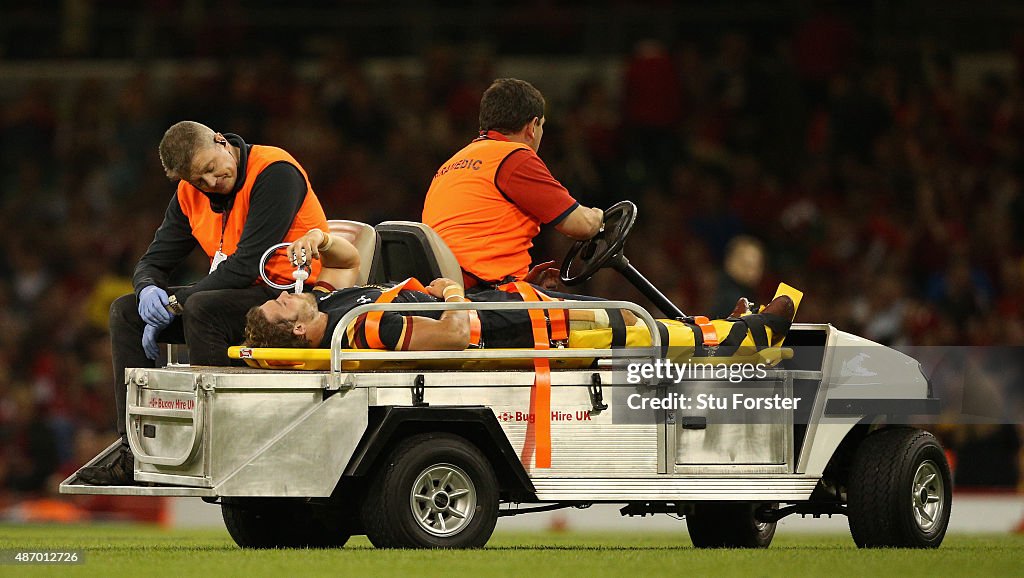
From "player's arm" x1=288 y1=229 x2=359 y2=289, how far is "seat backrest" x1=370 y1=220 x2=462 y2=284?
0.89 ft

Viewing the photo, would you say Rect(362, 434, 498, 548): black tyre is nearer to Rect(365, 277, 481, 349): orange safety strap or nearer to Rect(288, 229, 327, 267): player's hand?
Rect(365, 277, 481, 349): orange safety strap

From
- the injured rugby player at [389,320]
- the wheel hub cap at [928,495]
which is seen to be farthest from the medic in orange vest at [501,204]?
the wheel hub cap at [928,495]

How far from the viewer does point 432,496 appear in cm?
841

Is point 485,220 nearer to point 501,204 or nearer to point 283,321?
point 501,204

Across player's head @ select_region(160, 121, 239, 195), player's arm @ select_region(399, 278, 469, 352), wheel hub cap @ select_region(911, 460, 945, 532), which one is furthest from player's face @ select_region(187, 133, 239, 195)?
wheel hub cap @ select_region(911, 460, 945, 532)

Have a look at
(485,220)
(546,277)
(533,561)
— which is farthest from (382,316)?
(546,277)

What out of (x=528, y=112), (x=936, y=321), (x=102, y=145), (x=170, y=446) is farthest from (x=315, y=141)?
(x=170, y=446)

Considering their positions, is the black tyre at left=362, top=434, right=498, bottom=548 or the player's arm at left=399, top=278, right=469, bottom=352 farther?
the player's arm at left=399, top=278, right=469, bottom=352

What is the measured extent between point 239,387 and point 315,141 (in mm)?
10083

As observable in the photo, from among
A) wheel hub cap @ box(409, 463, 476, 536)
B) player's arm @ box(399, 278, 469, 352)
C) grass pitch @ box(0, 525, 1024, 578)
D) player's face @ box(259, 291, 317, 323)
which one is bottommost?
grass pitch @ box(0, 525, 1024, 578)

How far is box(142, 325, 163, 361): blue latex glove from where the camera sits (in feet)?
29.5

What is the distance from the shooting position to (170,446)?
8500 millimetres

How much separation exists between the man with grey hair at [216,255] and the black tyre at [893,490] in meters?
2.84

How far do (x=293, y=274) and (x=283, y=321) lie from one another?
41 cm
